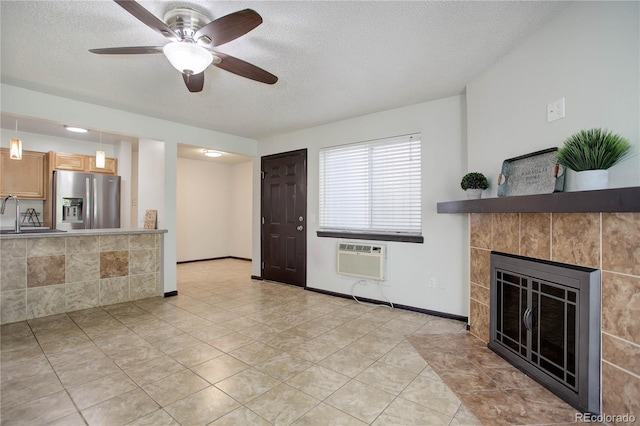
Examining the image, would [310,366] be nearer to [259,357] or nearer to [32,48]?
[259,357]

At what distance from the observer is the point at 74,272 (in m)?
3.58

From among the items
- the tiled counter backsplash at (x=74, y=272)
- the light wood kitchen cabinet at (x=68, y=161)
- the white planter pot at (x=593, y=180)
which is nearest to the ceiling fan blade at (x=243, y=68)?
the white planter pot at (x=593, y=180)

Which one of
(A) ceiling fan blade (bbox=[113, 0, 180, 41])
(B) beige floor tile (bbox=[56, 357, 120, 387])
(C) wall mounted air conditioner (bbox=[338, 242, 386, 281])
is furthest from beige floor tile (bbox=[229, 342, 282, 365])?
(A) ceiling fan blade (bbox=[113, 0, 180, 41])

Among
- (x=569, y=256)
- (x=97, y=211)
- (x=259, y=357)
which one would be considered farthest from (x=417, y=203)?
(x=97, y=211)

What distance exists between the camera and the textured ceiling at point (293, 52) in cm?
193

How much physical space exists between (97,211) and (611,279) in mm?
6502

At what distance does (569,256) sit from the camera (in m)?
1.88

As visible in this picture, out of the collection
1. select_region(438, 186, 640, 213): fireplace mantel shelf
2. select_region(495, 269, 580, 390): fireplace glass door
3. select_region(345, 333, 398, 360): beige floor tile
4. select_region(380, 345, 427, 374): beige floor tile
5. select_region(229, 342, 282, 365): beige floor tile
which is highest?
select_region(438, 186, 640, 213): fireplace mantel shelf

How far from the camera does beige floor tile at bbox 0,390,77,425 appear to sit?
167 cm

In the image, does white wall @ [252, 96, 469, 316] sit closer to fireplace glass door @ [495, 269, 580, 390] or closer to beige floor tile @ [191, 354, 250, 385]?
fireplace glass door @ [495, 269, 580, 390]

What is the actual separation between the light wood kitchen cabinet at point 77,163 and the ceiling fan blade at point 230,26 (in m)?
4.67

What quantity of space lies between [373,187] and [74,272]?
3859mm

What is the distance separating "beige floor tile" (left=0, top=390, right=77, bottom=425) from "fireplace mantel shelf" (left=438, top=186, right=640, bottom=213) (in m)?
3.07

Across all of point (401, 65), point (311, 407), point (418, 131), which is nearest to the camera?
point (311, 407)
